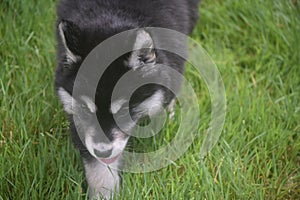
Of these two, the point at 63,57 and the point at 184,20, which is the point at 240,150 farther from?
the point at 63,57

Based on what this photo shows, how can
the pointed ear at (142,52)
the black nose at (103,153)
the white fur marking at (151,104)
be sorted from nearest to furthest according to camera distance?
1. the pointed ear at (142,52)
2. the black nose at (103,153)
3. the white fur marking at (151,104)

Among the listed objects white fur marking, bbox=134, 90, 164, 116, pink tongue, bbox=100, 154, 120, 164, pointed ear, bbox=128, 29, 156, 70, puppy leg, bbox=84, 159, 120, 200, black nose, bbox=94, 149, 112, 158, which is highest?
pointed ear, bbox=128, 29, 156, 70

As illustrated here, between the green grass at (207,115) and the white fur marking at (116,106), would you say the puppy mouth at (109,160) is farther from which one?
the white fur marking at (116,106)

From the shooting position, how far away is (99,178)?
121 inches

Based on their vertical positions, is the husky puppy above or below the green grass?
above

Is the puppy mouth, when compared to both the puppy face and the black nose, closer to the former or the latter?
the puppy face

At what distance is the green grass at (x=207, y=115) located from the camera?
303cm

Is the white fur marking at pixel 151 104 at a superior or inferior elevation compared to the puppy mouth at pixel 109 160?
superior

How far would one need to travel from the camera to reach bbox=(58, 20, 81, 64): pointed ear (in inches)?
106

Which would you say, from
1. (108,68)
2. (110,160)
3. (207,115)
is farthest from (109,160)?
(207,115)

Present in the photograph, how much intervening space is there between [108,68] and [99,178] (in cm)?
69

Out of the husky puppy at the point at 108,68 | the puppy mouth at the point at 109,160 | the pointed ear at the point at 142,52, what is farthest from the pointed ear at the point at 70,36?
the puppy mouth at the point at 109,160

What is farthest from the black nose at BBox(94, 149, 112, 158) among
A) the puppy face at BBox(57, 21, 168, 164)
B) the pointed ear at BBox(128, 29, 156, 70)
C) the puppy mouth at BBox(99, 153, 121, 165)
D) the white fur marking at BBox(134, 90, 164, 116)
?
the pointed ear at BBox(128, 29, 156, 70)

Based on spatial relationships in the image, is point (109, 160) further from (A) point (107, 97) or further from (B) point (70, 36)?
(B) point (70, 36)
